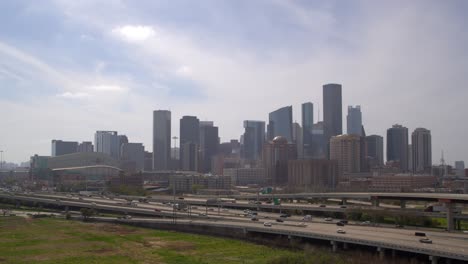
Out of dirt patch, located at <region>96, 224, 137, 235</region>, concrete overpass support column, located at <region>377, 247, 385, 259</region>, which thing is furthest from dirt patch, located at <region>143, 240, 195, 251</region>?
concrete overpass support column, located at <region>377, 247, 385, 259</region>

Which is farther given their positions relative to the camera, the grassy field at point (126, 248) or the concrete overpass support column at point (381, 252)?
the grassy field at point (126, 248)

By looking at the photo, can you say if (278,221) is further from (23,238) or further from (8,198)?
(8,198)

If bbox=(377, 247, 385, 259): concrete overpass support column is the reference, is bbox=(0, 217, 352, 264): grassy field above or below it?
below

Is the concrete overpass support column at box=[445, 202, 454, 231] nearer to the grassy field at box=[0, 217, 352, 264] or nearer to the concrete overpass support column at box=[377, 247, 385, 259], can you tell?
the concrete overpass support column at box=[377, 247, 385, 259]

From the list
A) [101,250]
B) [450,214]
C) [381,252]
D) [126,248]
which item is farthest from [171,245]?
[450,214]

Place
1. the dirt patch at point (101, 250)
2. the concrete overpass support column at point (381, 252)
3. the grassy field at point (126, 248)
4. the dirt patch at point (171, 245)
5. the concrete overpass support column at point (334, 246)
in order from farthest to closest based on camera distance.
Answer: the dirt patch at point (171, 245), the dirt patch at point (101, 250), the concrete overpass support column at point (334, 246), the grassy field at point (126, 248), the concrete overpass support column at point (381, 252)

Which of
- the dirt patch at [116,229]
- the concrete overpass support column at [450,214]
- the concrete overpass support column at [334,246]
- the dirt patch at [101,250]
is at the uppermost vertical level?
the concrete overpass support column at [450,214]

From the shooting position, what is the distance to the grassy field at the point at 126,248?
5009 cm

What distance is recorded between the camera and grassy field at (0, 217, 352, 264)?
50.1m

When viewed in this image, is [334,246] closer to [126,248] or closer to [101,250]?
[126,248]

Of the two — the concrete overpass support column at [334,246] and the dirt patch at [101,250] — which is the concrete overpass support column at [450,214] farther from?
the dirt patch at [101,250]

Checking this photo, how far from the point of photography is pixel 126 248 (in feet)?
190

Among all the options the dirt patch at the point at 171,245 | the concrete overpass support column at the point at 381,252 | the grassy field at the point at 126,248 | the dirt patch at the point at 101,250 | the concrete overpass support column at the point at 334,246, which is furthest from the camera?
the dirt patch at the point at 171,245

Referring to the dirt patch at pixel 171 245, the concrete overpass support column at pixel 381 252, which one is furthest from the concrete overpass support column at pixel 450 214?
the dirt patch at pixel 171 245
